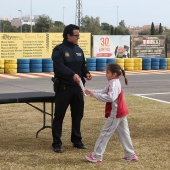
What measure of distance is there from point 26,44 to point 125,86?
9.42 m

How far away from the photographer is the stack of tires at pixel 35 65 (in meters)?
23.1

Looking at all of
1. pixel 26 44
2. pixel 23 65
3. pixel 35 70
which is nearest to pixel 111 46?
pixel 26 44

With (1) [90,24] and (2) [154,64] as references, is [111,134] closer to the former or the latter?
(2) [154,64]

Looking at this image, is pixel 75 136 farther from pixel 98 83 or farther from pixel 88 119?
pixel 98 83

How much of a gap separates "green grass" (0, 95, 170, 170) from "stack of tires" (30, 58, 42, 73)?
11669mm

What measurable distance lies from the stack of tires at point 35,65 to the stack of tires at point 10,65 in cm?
88

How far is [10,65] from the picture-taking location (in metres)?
22.6

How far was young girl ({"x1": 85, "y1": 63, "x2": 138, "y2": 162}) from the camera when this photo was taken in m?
6.08

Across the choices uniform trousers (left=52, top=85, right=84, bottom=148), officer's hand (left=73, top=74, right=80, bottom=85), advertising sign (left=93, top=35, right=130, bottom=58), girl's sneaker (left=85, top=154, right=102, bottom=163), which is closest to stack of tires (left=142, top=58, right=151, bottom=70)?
advertising sign (left=93, top=35, right=130, bottom=58)

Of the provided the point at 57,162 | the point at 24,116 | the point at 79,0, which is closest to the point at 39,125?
the point at 24,116

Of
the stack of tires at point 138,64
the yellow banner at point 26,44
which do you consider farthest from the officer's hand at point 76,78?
the stack of tires at point 138,64

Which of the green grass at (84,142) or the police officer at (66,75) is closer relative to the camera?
the green grass at (84,142)

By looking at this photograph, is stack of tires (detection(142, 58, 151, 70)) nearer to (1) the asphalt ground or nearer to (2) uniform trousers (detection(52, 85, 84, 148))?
(1) the asphalt ground

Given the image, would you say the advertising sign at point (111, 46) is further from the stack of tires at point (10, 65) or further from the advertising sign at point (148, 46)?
the stack of tires at point (10, 65)
